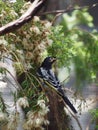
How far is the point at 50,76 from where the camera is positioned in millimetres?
1117

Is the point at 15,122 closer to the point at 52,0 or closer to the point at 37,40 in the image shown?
the point at 37,40

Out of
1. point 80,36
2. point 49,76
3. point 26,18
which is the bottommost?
point 80,36

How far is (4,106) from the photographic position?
1.10m

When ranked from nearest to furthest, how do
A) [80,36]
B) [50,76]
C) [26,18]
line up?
1. [80,36]
2. [26,18]
3. [50,76]

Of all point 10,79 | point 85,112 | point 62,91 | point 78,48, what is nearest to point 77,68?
point 78,48

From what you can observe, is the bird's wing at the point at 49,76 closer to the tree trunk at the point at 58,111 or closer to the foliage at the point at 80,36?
the tree trunk at the point at 58,111

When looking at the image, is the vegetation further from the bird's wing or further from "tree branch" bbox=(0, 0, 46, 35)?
"tree branch" bbox=(0, 0, 46, 35)

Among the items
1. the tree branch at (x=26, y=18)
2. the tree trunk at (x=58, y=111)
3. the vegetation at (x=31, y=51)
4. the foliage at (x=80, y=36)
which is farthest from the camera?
the tree trunk at (x=58, y=111)

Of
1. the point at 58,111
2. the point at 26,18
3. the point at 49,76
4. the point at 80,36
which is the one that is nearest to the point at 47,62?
the point at 49,76

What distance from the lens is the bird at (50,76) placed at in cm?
108

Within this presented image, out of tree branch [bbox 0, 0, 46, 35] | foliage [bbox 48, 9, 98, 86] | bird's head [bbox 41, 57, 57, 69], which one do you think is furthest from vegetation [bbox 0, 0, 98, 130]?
foliage [bbox 48, 9, 98, 86]

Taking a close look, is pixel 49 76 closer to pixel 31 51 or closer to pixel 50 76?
pixel 50 76

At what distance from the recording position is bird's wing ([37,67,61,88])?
108 cm

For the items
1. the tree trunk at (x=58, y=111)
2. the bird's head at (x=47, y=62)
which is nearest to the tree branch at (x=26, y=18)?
the bird's head at (x=47, y=62)
